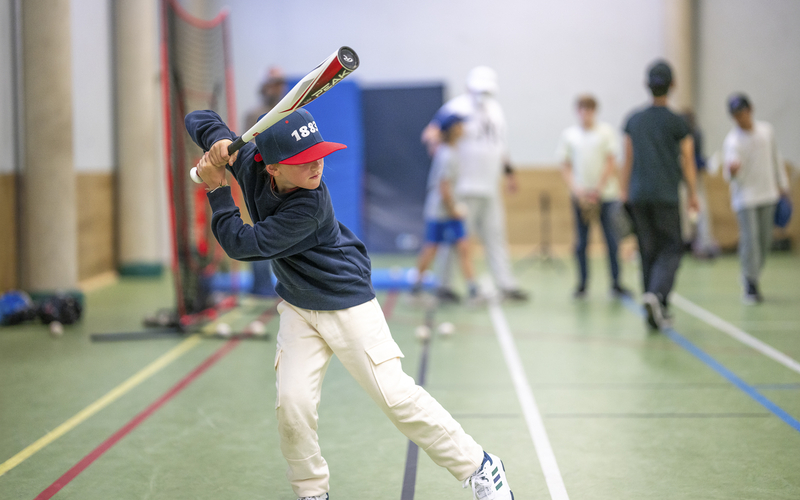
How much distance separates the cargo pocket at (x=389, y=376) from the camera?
10.5ft

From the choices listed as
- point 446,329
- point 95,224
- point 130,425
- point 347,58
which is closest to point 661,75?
point 446,329

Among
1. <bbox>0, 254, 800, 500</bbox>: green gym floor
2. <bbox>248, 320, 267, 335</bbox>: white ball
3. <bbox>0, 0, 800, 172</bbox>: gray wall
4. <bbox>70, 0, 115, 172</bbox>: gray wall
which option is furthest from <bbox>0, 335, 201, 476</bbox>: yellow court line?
<bbox>0, 0, 800, 172</bbox>: gray wall

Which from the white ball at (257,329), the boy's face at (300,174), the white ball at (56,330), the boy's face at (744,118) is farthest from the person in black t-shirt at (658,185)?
the white ball at (56,330)

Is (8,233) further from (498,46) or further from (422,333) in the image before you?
(498,46)

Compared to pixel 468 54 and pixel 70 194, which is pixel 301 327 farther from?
pixel 468 54

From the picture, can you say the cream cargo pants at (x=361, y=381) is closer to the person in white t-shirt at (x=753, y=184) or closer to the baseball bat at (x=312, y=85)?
the baseball bat at (x=312, y=85)

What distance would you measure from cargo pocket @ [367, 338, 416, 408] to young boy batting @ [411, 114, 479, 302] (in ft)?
18.3

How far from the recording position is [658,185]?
715cm

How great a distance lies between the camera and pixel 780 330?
729cm

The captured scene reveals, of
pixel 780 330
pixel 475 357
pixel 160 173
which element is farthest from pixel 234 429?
pixel 160 173

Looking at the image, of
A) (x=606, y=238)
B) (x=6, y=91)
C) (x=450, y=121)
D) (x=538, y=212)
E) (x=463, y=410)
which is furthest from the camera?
(x=538, y=212)

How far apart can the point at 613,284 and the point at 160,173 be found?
7.32m

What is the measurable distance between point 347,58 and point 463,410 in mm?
2747

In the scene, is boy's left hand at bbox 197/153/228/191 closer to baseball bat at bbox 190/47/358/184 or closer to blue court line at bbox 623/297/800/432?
baseball bat at bbox 190/47/358/184
